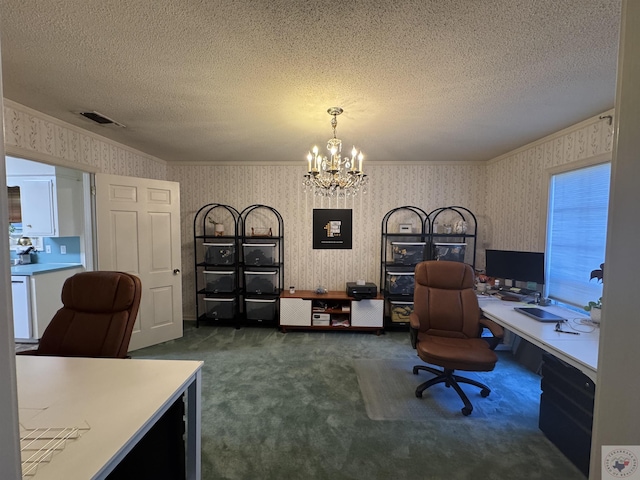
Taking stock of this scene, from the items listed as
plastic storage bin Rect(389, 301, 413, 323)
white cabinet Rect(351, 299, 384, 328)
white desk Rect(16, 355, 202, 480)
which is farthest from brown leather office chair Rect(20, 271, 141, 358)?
plastic storage bin Rect(389, 301, 413, 323)

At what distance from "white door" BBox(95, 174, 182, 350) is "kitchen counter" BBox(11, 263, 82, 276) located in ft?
3.35

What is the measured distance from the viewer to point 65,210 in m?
3.57

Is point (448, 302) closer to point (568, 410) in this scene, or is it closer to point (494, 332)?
point (494, 332)

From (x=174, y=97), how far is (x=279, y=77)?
84cm

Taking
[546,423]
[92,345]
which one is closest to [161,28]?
[92,345]

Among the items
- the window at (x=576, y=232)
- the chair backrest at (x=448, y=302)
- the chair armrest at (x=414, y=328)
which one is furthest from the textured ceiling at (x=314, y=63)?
the chair armrest at (x=414, y=328)

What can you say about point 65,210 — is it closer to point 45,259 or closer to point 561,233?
point 45,259

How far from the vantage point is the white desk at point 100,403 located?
2.78 feet

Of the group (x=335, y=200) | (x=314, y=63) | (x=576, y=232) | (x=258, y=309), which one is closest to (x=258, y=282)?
(x=258, y=309)

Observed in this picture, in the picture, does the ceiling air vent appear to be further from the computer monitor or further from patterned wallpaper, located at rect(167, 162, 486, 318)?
the computer monitor

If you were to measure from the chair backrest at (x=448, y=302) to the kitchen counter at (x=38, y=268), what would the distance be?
13.7ft

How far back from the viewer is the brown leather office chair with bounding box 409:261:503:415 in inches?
91.7

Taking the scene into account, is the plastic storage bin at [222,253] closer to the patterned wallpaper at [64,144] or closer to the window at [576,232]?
the patterned wallpaper at [64,144]

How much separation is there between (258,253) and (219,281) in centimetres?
65
